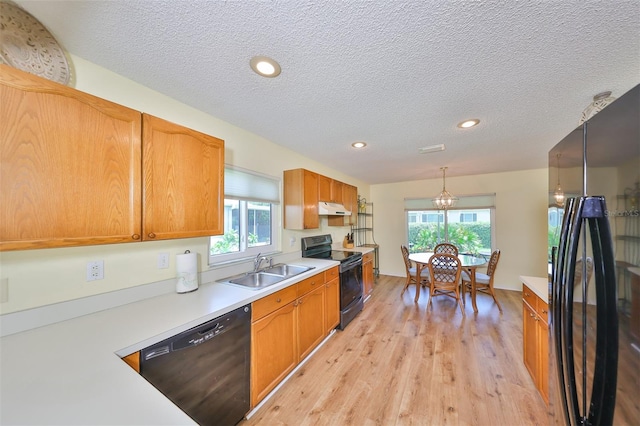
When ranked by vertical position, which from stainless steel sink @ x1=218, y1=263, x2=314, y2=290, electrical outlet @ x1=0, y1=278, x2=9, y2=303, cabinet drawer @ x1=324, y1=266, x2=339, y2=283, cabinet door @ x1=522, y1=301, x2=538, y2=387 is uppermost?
electrical outlet @ x1=0, y1=278, x2=9, y2=303

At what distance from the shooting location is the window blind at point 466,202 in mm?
4465

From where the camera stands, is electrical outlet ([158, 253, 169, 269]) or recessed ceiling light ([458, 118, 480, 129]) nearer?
electrical outlet ([158, 253, 169, 269])

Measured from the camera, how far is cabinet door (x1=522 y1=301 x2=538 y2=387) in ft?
5.82

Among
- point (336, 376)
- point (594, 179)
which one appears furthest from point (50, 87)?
point (336, 376)

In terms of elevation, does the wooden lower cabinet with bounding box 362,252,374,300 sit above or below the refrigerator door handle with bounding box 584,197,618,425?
below

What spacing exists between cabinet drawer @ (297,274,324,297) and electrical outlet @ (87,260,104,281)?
54.2 inches

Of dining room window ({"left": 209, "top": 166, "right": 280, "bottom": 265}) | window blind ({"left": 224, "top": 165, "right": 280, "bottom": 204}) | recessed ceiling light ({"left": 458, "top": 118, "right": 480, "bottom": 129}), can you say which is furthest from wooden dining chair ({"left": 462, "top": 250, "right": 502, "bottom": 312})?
window blind ({"left": 224, "top": 165, "right": 280, "bottom": 204})

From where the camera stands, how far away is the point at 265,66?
52.6 inches

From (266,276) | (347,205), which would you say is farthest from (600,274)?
(347,205)

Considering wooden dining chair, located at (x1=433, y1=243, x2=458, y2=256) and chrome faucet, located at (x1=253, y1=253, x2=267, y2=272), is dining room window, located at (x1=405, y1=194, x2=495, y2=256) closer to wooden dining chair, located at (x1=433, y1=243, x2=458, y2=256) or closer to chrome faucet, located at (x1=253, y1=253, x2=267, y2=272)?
wooden dining chair, located at (x1=433, y1=243, x2=458, y2=256)

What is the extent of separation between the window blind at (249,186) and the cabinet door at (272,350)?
3.92ft

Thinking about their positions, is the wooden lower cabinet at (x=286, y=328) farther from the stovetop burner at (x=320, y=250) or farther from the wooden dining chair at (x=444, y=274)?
the wooden dining chair at (x=444, y=274)

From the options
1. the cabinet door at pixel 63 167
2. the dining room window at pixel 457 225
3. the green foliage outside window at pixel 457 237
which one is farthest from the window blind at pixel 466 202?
the cabinet door at pixel 63 167

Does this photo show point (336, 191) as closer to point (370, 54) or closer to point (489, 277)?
point (370, 54)
